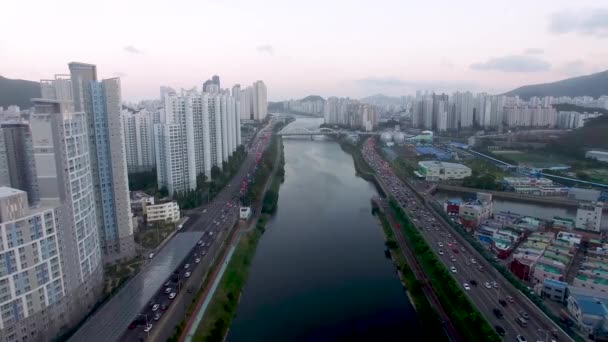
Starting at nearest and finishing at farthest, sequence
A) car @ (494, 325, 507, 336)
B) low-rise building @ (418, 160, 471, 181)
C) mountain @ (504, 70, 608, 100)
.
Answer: car @ (494, 325, 507, 336), low-rise building @ (418, 160, 471, 181), mountain @ (504, 70, 608, 100)

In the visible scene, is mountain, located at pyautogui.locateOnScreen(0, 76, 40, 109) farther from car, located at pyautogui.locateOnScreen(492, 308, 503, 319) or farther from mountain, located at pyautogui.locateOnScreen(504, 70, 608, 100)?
mountain, located at pyautogui.locateOnScreen(504, 70, 608, 100)

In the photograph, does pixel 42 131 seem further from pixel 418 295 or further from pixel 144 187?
pixel 144 187

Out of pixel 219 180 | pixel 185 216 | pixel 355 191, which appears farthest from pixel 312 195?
pixel 185 216

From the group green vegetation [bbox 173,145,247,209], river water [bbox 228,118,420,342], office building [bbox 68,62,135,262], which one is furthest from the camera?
green vegetation [bbox 173,145,247,209]

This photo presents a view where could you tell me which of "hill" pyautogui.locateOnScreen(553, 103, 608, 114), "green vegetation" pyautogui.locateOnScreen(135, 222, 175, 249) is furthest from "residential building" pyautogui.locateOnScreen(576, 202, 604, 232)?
"hill" pyautogui.locateOnScreen(553, 103, 608, 114)

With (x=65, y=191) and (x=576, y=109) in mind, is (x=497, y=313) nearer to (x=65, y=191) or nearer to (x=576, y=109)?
(x=65, y=191)

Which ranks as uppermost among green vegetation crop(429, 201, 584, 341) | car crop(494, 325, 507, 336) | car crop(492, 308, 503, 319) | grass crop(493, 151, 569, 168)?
grass crop(493, 151, 569, 168)

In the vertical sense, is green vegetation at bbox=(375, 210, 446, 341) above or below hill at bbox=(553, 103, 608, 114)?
below
